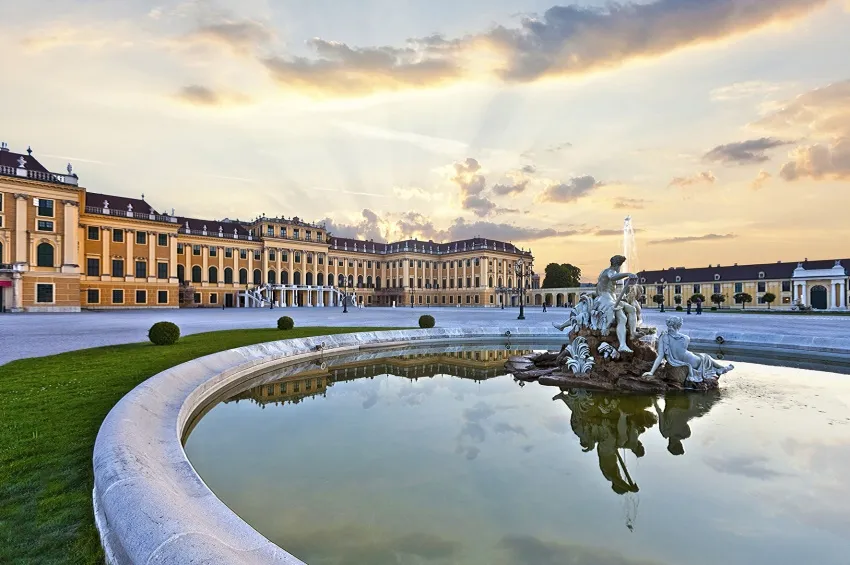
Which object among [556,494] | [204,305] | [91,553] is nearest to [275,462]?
[91,553]

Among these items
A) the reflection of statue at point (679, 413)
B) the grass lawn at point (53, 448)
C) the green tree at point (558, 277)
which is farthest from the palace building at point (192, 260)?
the reflection of statue at point (679, 413)

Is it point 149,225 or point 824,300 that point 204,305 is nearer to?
point 149,225

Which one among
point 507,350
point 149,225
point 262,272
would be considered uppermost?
point 149,225

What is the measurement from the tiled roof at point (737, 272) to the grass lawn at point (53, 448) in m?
69.7

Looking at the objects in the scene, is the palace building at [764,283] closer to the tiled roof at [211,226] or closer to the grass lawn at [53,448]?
the grass lawn at [53,448]

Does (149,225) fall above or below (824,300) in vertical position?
above

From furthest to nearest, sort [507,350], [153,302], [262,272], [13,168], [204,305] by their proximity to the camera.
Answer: [262,272], [204,305], [153,302], [13,168], [507,350]

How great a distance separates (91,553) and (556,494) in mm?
4122

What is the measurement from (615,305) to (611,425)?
425 cm

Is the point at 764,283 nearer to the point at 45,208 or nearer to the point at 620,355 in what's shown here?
the point at 620,355

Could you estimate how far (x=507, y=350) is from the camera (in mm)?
17078

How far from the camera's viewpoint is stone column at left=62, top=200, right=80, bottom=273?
1597 inches

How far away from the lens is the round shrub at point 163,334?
45.2 ft

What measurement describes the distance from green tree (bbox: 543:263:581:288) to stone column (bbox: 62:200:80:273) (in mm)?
78288
